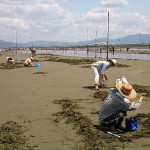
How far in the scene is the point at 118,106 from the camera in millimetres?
6488

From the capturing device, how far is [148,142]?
5.95 metres

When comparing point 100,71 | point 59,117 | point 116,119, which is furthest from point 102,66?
point 116,119

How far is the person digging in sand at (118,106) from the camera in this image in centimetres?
643

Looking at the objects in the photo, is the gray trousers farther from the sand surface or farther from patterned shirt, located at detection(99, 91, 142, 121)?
A: the sand surface

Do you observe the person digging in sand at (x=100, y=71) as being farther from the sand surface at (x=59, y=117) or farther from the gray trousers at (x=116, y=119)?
the gray trousers at (x=116, y=119)

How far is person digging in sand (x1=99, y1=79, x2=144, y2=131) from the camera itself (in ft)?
21.1

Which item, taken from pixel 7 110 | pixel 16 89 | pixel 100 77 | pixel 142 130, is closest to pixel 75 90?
pixel 100 77

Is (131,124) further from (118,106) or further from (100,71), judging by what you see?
(100,71)

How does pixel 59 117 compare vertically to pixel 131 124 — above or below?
below

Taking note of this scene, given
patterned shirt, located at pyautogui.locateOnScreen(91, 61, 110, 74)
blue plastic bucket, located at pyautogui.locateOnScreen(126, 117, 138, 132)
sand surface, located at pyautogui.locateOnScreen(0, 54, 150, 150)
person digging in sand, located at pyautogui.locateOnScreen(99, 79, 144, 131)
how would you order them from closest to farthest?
1. sand surface, located at pyautogui.locateOnScreen(0, 54, 150, 150)
2. person digging in sand, located at pyautogui.locateOnScreen(99, 79, 144, 131)
3. blue plastic bucket, located at pyautogui.locateOnScreen(126, 117, 138, 132)
4. patterned shirt, located at pyautogui.locateOnScreen(91, 61, 110, 74)

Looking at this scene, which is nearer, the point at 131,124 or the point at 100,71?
the point at 131,124

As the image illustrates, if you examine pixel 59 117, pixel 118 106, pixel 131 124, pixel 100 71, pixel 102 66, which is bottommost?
pixel 59 117

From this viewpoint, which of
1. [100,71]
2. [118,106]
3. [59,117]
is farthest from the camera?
[100,71]

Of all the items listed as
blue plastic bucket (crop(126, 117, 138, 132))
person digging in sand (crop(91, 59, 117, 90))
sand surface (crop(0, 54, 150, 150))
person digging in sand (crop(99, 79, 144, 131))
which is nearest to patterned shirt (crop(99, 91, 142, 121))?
person digging in sand (crop(99, 79, 144, 131))
